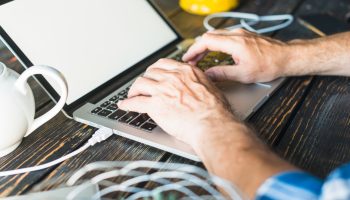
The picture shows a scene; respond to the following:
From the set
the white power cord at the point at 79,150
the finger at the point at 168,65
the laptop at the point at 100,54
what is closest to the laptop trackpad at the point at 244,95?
the laptop at the point at 100,54

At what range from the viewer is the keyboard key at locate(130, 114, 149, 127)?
0.62m

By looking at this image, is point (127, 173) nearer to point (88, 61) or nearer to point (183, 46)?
point (88, 61)

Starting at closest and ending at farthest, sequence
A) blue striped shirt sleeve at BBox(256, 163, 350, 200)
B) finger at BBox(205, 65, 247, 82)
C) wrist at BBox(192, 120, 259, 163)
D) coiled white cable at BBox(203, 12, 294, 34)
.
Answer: blue striped shirt sleeve at BBox(256, 163, 350, 200)
wrist at BBox(192, 120, 259, 163)
finger at BBox(205, 65, 247, 82)
coiled white cable at BBox(203, 12, 294, 34)

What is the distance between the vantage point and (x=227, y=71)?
0.72 metres

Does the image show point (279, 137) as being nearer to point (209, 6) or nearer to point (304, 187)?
point (304, 187)

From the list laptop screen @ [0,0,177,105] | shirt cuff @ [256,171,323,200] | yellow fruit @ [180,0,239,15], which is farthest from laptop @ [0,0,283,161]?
yellow fruit @ [180,0,239,15]

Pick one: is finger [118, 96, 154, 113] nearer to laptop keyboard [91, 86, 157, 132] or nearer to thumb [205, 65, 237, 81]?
laptop keyboard [91, 86, 157, 132]

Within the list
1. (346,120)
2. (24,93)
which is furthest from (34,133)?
(346,120)

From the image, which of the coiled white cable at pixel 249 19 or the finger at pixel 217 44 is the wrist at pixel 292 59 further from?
the coiled white cable at pixel 249 19

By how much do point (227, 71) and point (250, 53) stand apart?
0.05 meters

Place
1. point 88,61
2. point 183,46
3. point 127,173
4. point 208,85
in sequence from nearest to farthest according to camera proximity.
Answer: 1. point 127,173
2. point 208,85
3. point 88,61
4. point 183,46

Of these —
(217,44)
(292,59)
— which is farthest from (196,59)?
(292,59)

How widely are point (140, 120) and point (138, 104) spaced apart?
25 mm

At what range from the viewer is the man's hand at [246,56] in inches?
28.5
